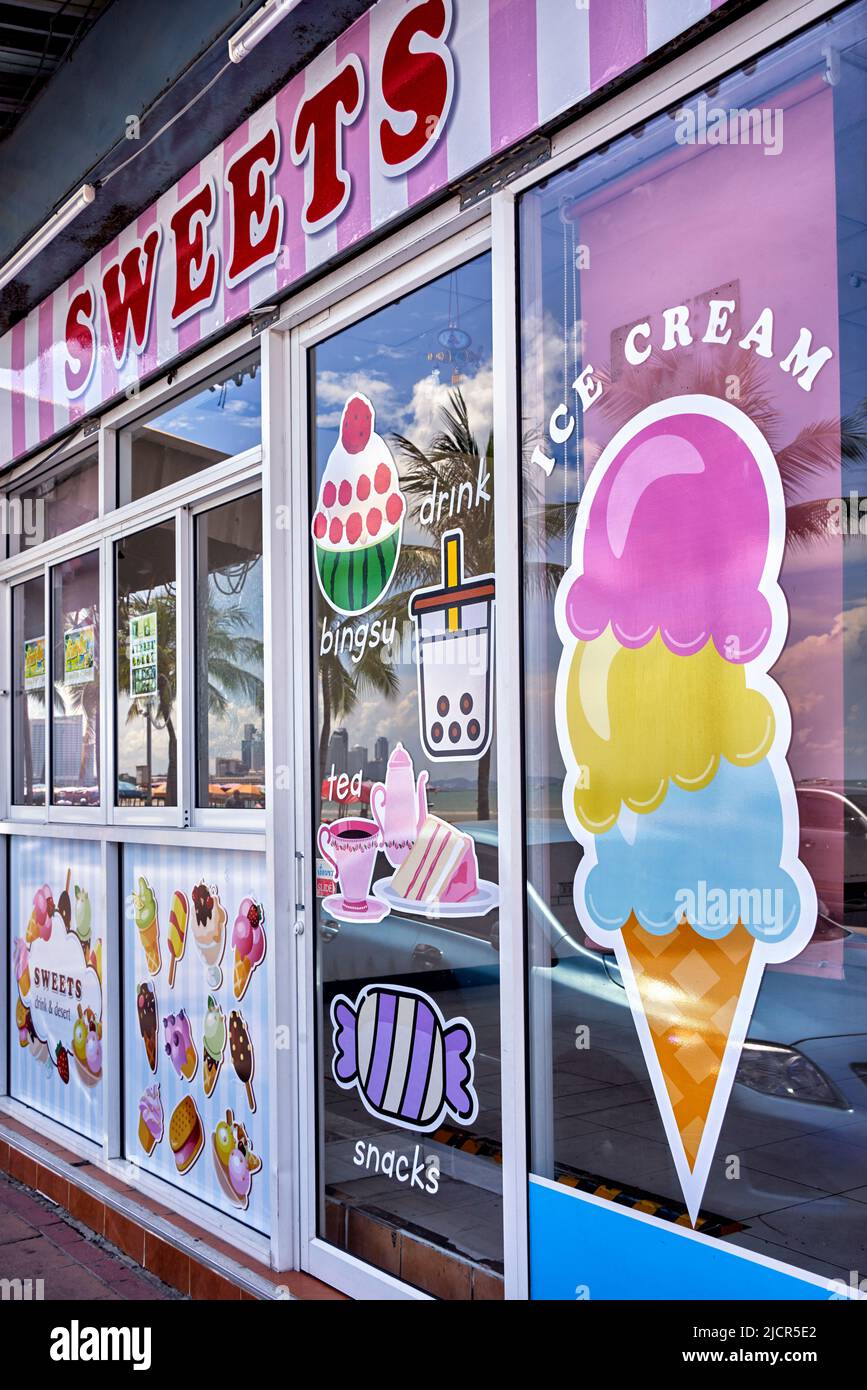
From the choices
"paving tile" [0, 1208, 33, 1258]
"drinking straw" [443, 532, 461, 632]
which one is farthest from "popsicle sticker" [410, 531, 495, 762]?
"paving tile" [0, 1208, 33, 1258]

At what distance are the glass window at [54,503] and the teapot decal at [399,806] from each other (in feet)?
7.56

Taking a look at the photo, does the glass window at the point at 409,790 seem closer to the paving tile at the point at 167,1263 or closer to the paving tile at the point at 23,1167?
the paving tile at the point at 167,1263

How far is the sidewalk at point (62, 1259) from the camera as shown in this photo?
12.5 feet

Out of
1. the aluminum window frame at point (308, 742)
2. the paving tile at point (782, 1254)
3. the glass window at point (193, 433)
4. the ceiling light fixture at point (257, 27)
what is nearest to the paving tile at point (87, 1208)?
the aluminum window frame at point (308, 742)

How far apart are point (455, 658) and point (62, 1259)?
246 centimetres

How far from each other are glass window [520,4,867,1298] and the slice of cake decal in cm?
26

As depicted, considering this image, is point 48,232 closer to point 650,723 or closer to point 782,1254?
point 650,723

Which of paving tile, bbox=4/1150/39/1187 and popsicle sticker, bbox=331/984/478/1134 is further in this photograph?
paving tile, bbox=4/1150/39/1187

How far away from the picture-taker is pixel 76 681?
5.15 m

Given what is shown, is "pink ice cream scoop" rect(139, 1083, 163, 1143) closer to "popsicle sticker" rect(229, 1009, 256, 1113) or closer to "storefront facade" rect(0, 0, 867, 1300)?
"storefront facade" rect(0, 0, 867, 1300)

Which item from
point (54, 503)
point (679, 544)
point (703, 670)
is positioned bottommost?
point (703, 670)

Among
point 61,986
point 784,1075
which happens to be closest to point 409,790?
point 784,1075

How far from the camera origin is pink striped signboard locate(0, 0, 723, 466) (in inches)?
105
